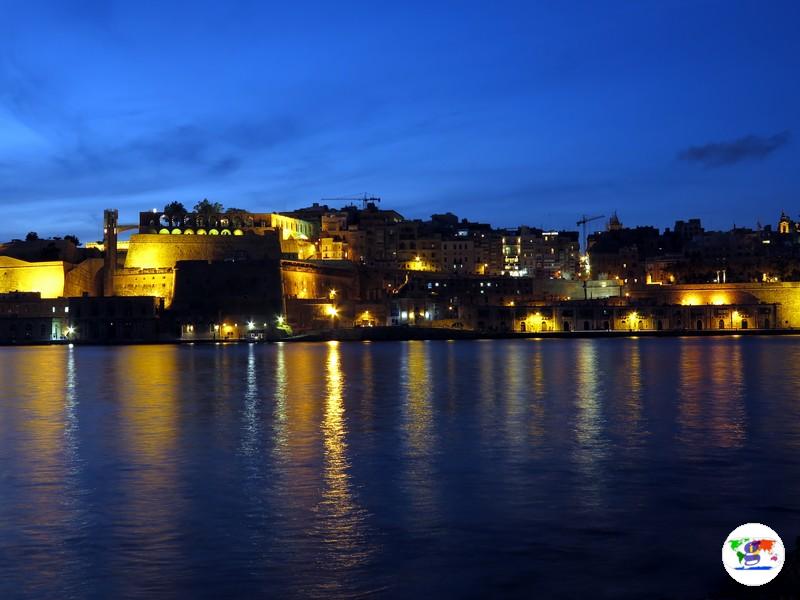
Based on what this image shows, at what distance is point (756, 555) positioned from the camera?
18.3ft

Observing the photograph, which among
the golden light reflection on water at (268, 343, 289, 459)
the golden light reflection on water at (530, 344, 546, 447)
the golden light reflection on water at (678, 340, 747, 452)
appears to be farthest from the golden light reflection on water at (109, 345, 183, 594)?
the golden light reflection on water at (678, 340, 747, 452)

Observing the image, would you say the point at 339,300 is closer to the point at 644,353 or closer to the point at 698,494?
the point at 644,353

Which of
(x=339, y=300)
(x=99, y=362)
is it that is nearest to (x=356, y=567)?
(x=99, y=362)

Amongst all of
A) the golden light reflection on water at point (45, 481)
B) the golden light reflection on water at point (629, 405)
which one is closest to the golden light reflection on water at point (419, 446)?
the golden light reflection on water at point (629, 405)

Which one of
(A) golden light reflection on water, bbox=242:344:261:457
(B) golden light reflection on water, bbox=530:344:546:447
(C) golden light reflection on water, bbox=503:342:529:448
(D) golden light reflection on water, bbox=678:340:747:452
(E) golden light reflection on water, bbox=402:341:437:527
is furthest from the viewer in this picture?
(C) golden light reflection on water, bbox=503:342:529:448

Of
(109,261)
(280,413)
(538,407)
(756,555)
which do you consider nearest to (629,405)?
(538,407)

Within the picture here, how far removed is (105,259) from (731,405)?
42808 mm

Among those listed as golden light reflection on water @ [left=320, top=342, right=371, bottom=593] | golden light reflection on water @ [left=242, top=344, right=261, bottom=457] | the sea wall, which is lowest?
golden light reflection on water @ [left=320, top=342, right=371, bottom=593]

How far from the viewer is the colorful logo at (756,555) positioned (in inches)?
219

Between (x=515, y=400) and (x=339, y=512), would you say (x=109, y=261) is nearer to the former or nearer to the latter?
(x=515, y=400)

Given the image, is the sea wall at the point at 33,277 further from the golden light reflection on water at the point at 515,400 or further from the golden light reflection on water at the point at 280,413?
the golden light reflection on water at the point at 515,400

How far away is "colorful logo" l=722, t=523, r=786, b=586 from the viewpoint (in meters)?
5.55

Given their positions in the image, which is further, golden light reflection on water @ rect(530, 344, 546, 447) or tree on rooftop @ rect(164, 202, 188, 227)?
tree on rooftop @ rect(164, 202, 188, 227)

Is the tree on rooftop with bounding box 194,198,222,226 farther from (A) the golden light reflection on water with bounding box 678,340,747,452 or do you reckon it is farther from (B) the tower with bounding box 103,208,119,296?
(A) the golden light reflection on water with bounding box 678,340,747,452
